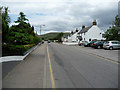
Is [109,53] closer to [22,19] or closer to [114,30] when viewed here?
[22,19]

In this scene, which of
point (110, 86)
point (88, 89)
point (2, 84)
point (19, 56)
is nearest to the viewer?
point (88, 89)

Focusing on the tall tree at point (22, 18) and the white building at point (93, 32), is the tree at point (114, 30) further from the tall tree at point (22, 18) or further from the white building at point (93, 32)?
the tall tree at point (22, 18)

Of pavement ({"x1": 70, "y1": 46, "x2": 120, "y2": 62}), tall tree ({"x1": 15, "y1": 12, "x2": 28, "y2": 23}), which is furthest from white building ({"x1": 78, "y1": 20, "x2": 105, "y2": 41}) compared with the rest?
tall tree ({"x1": 15, "y1": 12, "x2": 28, "y2": 23})

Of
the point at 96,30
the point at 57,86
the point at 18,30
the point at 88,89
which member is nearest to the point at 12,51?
the point at 18,30

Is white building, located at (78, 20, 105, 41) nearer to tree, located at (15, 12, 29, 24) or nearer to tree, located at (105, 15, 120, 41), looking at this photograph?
tree, located at (105, 15, 120, 41)

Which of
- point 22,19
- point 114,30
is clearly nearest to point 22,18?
point 22,19

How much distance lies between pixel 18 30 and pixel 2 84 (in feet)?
38.5

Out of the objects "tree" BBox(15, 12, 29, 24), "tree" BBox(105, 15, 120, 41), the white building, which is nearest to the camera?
"tree" BBox(15, 12, 29, 24)

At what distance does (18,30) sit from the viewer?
16.1 m

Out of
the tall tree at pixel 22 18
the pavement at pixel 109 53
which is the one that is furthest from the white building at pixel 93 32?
the tall tree at pixel 22 18

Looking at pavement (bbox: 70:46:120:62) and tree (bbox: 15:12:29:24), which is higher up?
tree (bbox: 15:12:29:24)

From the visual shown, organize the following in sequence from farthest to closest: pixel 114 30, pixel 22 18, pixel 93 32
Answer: pixel 93 32, pixel 114 30, pixel 22 18

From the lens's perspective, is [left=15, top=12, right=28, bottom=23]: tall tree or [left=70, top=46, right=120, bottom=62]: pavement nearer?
[left=70, top=46, right=120, bottom=62]: pavement

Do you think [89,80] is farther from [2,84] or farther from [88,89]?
[2,84]
